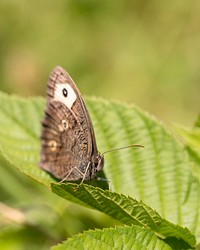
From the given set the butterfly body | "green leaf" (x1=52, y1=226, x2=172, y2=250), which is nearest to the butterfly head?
the butterfly body

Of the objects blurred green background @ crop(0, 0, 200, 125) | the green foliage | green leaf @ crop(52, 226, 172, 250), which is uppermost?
blurred green background @ crop(0, 0, 200, 125)

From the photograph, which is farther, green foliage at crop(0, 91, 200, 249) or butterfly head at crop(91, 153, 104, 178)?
butterfly head at crop(91, 153, 104, 178)

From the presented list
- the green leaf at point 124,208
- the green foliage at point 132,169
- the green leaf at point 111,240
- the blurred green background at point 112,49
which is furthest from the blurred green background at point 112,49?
the green leaf at point 111,240

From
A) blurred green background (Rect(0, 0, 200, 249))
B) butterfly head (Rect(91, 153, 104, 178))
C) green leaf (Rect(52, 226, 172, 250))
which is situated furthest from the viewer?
blurred green background (Rect(0, 0, 200, 249))

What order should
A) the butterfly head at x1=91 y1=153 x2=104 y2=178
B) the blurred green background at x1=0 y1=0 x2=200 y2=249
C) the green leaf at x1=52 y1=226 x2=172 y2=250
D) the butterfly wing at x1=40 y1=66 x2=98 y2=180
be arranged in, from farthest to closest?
the blurred green background at x1=0 y1=0 x2=200 y2=249
the butterfly wing at x1=40 y1=66 x2=98 y2=180
the butterfly head at x1=91 y1=153 x2=104 y2=178
the green leaf at x1=52 y1=226 x2=172 y2=250

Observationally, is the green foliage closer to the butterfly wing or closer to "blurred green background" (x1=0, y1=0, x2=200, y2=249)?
the butterfly wing

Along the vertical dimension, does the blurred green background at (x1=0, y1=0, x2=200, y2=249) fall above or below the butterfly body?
above

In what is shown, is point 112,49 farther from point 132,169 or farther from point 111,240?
point 111,240

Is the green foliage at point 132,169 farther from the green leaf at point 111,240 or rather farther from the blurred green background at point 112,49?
the blurred green background at point 112,49
